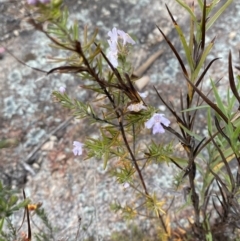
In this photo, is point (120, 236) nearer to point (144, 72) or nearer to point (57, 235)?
point (57, 235)

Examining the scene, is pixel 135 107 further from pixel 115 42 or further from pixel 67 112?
pixel 67 112

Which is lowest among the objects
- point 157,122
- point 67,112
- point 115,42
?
point 157,122

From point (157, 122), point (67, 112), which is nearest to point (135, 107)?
point (157, 122)

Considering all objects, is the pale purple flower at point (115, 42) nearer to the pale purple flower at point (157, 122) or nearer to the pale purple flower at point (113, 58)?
the pale purple flower at point (113, 58)

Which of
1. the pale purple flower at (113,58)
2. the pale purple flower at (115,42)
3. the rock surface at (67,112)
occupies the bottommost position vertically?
the pale purple flower at (113,58)

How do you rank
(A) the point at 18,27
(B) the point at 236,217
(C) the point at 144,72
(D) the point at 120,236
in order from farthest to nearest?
(A) the point at 18,27 → (C) the point at 144,72 → (D) the point at 120,236 → (B) the point at 236,217

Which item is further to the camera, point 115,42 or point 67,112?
point 67,112

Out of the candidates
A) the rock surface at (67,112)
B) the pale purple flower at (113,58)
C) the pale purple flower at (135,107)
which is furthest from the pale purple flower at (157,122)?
the rock surface at (67,112)

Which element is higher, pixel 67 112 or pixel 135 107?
pixel 67 112

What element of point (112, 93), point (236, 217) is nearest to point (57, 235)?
point (236, 217)

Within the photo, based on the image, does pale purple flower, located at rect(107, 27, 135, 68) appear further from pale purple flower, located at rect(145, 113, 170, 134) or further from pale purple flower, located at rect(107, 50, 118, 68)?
pale purple flower, located at rect(145, 113, 170, 134)

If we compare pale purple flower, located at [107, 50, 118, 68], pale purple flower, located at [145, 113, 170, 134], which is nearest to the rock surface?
pale purple flower, located at [145, 113, 170, 134]
